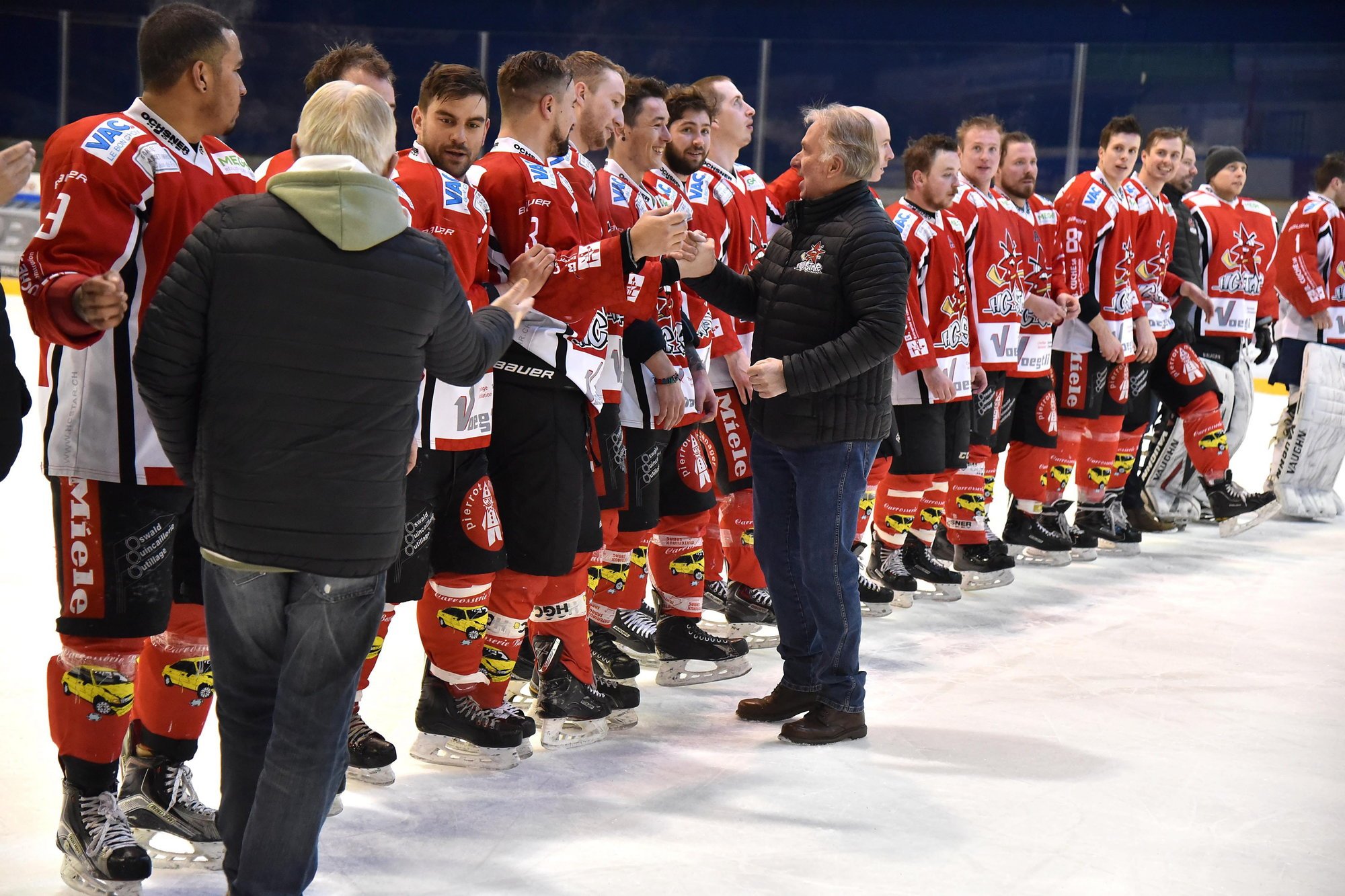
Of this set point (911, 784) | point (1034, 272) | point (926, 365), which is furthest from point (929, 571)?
point (911, 784)

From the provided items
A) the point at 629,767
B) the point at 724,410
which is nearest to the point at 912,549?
the point at 724,410

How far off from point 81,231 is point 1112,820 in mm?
2425

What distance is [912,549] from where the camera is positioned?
5375 mm

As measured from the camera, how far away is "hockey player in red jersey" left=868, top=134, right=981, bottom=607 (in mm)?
4953

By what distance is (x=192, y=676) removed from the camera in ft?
9.17

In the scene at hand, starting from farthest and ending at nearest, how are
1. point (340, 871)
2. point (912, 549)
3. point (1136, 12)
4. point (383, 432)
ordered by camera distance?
1. point (1136, 12)
2. point (912, 549)
3. point (340, 871)
4. point (383, 432)

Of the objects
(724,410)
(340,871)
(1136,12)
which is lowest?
(340,871)

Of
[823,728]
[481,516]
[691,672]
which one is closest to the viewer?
[481,516]

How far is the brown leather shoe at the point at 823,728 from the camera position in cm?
358

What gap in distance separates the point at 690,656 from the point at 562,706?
0.70 meters

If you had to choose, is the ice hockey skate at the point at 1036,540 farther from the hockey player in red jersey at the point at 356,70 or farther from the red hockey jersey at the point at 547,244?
the hockey player in red jersey at the point at 356,70

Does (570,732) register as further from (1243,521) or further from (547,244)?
(1243,521)

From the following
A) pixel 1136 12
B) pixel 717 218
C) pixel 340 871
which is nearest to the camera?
pixel 340 871

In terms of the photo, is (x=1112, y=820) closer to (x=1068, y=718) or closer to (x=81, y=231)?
(x=1068, y=718)
